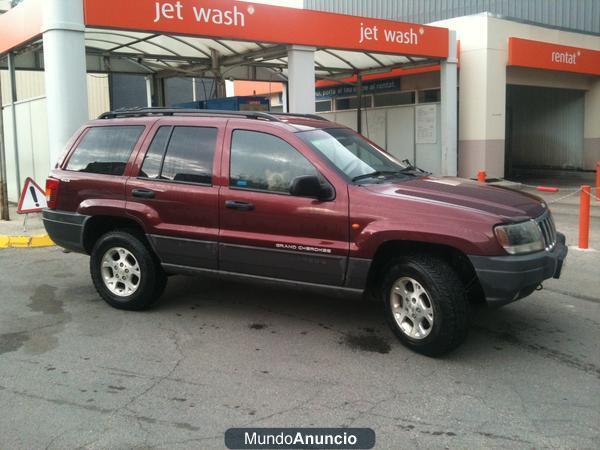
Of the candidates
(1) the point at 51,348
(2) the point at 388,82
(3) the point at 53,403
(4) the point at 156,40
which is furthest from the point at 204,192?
(2) the point at 388,82

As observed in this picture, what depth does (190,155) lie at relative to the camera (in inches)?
219

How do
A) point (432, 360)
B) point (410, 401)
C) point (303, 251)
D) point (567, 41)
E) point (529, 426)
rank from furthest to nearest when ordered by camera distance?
1. point (567, 41)
2. point (303, 251)
3. point (432, 360)
4. point (410, 401)
5. point (529, 426)

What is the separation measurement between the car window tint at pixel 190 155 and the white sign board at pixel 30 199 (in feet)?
16.0

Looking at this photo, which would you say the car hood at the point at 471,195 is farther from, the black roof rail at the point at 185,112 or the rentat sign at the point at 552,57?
the rentat sign at the point at 552,57

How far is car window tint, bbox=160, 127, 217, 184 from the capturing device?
5441 millimetres

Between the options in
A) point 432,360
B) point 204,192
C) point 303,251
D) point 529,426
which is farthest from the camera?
point 204,192

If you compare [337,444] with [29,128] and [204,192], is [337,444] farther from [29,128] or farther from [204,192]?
[29,128]

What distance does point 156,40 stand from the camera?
42.7 ft

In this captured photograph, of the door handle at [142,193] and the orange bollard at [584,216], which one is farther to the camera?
the orange bollard at [584,216]

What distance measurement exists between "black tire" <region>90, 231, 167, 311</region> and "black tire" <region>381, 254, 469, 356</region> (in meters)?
2.40

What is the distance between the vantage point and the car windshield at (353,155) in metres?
5.07

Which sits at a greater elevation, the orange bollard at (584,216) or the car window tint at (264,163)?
the car window tint at (264,163)

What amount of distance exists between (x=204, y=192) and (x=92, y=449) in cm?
255

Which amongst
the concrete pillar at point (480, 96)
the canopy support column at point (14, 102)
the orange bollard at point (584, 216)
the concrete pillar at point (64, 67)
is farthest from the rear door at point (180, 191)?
the concrete pillar at point (480, 96)
